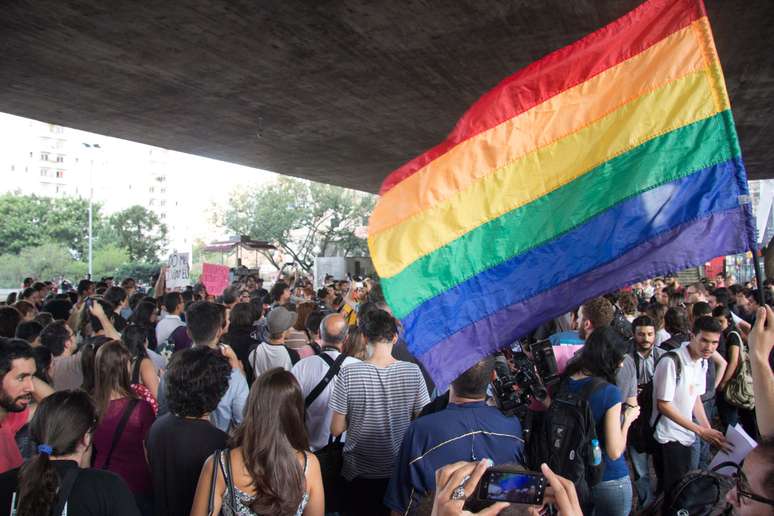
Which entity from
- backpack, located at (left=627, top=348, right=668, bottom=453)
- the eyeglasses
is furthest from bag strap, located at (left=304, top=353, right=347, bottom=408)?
the eyeglasses

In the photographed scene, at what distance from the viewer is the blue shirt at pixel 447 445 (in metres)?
2.82

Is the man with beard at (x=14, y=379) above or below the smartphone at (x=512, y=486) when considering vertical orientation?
above

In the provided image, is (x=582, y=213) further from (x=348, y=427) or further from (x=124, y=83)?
(x=124, y=83)

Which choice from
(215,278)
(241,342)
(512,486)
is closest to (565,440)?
(512,486)

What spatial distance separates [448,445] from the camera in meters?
2.82

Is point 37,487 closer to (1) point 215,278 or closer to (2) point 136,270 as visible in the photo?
(1) point 215,278

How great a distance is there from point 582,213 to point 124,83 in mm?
10892

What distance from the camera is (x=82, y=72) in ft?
36.7

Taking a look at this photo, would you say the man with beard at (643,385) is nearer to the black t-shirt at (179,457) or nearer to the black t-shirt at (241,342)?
the black t-shirt at (179,457)

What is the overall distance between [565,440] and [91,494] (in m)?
2.06

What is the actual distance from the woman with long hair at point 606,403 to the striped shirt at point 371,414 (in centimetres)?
107

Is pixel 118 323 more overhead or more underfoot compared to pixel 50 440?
more overhead

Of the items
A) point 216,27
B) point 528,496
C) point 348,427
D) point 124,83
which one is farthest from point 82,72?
point 528,496

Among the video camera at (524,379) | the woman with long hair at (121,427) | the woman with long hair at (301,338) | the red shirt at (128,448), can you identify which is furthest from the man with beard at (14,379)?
the video camera at (524,379)
